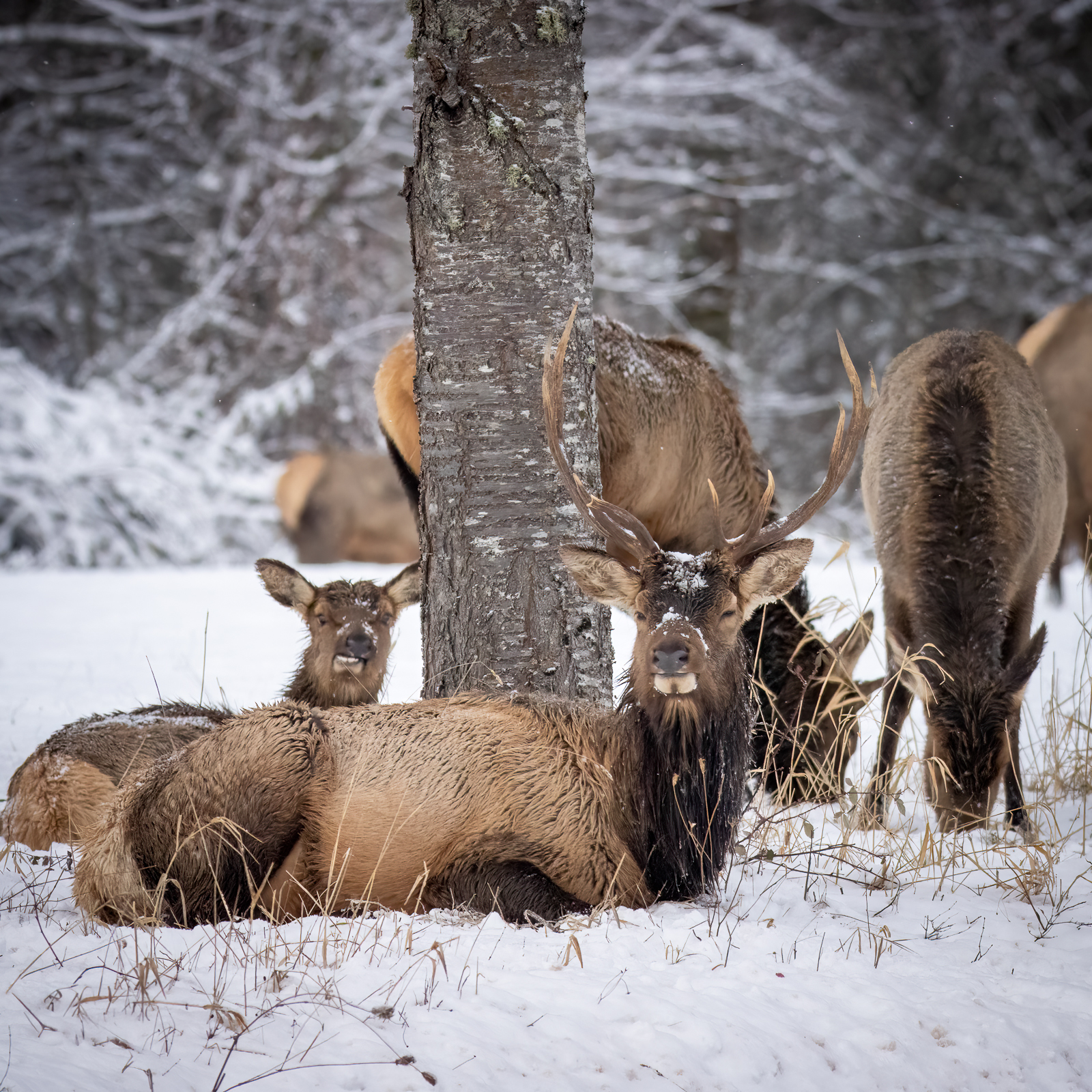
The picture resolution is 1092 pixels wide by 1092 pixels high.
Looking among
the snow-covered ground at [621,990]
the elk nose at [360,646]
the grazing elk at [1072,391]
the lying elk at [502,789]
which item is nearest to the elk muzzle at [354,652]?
the elk nose at [360,646]

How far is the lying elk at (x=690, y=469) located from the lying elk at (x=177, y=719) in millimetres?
579

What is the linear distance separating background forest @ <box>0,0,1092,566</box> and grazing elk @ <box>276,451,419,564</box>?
1366 millimetres

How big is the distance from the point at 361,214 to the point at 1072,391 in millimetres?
11779

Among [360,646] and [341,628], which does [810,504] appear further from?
[341,628]

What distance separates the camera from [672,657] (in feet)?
10.6

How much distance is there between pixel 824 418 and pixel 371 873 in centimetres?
1994

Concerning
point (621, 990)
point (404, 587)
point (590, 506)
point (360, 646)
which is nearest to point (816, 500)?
point (590, 506)

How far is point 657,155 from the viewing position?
1738cm

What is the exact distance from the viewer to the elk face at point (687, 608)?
10.9 feet

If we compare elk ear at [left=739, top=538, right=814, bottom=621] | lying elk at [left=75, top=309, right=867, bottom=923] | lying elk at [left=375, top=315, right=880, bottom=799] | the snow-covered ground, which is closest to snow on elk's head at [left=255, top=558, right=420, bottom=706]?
lying elk at [left=375, top=315, right=880, bottom=799]

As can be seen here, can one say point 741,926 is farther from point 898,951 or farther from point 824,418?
point 824,418

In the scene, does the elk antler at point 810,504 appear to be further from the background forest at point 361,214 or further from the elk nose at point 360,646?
the background forest at point 361,214

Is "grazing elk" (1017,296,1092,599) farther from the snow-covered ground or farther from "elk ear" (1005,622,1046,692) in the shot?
the snow-covered ground

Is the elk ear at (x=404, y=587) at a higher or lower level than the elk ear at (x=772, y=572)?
lower
